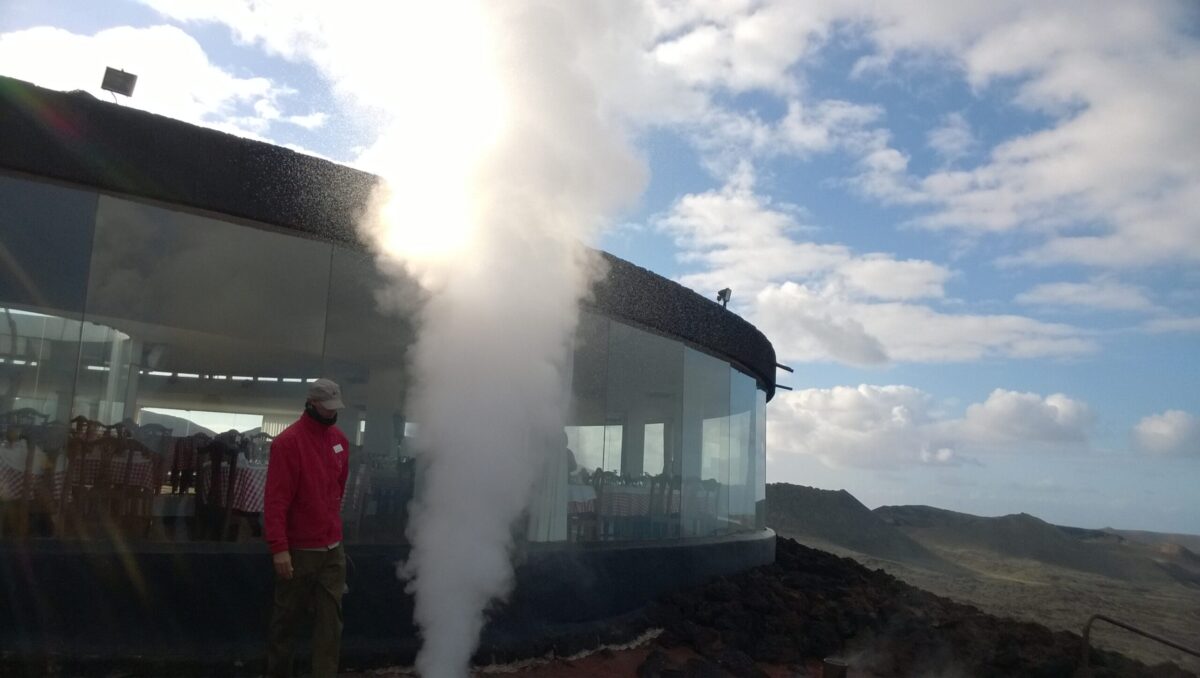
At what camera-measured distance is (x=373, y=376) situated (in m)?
6.98

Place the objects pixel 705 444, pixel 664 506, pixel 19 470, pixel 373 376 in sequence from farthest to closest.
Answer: pixel 705 444 → pixel 664 506 → pixel 373 376 → pixel 19 470

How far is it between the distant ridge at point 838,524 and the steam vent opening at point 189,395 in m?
25.8

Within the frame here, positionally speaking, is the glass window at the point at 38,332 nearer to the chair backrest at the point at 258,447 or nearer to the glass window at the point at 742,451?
the chair backrest at the point at 258,447

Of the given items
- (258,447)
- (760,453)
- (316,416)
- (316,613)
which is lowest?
(316,613)

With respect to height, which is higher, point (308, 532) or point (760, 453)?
point (760, 453)

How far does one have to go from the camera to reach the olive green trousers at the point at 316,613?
14.7 feet

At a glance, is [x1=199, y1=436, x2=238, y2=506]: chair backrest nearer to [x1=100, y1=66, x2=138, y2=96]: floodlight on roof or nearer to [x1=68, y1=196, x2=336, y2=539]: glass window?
[x1=68, y1=196, x2=336, y2=539]: glass window

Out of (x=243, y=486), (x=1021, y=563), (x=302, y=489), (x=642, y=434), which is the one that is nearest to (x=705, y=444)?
(x=642, y=434)

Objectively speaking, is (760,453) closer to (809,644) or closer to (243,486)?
(809,644)

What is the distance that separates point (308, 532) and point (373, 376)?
2.55m

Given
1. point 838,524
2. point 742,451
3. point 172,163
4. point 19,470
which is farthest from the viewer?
point 838,524

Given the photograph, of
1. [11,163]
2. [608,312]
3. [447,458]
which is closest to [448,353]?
[447,458]

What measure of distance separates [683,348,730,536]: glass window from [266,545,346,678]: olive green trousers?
18.7 feet

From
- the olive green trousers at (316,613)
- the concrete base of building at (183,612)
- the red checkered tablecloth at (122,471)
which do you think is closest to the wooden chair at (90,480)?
the red checkered tablecloth at (122,471)
